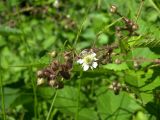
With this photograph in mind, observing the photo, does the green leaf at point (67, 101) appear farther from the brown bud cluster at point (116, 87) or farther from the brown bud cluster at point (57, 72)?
the brown bud cluster at point (57, 72)

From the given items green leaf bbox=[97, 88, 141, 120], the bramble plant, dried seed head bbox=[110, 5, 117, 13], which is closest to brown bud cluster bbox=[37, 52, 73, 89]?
the bramble plant

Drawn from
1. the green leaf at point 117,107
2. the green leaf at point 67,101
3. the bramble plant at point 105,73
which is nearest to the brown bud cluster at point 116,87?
the bramble plant at point 105,73

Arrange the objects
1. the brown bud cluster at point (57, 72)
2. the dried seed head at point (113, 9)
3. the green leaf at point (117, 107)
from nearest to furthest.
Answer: the brown bud cluster at point (57, 72)
the dried seed head at point (113, 9)
the green leaf at point (117, 107)

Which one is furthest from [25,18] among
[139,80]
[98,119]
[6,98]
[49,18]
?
[139,80]

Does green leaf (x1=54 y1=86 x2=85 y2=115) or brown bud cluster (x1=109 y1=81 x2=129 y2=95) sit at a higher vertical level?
brown bud cluster (x1=109 y1=81 x2=129 y2=95)

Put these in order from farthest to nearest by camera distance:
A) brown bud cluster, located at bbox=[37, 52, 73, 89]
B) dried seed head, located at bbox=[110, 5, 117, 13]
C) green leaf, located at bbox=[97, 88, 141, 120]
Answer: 1. green leaf, located at bbox=[97, 88, 141, 120]
2. dried seed head, located at bbox=[110, 5, 117, 13]
3. brown bud cluster, located at bbox=[37, 52, 73, 89]

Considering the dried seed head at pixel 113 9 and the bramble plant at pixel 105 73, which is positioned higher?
the dried seed head at pixel 113 9

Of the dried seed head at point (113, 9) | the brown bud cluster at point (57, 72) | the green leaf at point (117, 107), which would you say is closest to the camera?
the brown bud cluster at point (57, 72)

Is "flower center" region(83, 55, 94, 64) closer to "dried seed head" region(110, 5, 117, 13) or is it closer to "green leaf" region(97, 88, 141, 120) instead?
"dried seed head" region(110, 5, 117, 13)

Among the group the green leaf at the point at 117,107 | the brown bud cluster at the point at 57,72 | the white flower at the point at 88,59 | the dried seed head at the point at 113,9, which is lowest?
the green leaf at the point at 117,107
